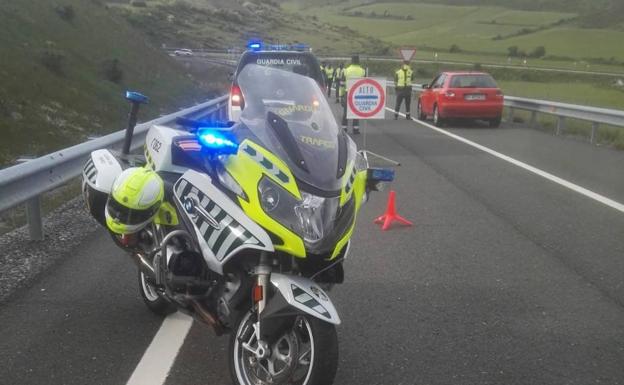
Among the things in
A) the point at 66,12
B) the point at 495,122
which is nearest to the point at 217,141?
the point at 495,122

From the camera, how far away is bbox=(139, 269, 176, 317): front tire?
511 centimetres

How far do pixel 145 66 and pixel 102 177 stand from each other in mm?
24399

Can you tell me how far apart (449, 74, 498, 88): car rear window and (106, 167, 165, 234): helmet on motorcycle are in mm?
17006

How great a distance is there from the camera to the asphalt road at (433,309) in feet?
14.1

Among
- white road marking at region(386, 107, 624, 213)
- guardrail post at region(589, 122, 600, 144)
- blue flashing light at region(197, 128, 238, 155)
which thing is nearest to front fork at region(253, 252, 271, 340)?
blue flashing light at region(197, 128, 238, 155)

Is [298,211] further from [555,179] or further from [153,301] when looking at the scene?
[555,179]

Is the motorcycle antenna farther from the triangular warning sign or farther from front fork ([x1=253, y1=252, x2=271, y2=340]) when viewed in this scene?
the triangular warning sign

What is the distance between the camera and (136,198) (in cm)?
411

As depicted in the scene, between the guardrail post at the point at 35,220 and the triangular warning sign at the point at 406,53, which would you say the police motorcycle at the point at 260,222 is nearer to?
the guardrail post at the point at 35,220

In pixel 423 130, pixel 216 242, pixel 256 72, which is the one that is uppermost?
pixel 256 72

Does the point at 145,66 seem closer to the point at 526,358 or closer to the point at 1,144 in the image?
the point at 1,144

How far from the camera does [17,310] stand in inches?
205

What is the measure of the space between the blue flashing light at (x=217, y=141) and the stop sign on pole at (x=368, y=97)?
805 cm

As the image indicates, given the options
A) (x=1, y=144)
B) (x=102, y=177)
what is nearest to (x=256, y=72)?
(x=102, y=177)
